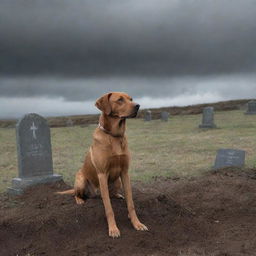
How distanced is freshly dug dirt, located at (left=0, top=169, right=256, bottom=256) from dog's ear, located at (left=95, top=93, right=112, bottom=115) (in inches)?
65.4

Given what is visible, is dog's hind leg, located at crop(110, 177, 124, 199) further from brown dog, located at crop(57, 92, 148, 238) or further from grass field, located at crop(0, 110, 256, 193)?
grass field, located at crop(0, 110, 256, 193)

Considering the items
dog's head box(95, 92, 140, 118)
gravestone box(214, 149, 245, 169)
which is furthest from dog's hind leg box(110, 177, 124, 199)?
gravestone box(214, 149, 245, 169)

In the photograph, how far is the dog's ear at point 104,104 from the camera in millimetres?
5910

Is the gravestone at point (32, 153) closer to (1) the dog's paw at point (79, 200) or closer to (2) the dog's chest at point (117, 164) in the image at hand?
(1) the dog's paw at point (79, 200)

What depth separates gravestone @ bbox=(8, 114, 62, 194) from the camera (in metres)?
9.50

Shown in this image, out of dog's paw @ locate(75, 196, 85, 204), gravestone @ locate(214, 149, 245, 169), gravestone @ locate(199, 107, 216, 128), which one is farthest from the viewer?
gravestone @ locate(199, 107, 216, 128)

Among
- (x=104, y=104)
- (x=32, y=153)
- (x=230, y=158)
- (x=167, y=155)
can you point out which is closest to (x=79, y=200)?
(x=104, y=104)

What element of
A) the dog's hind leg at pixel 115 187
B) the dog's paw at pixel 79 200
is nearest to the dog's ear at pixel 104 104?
the dog's hind leg at pixel 115 187

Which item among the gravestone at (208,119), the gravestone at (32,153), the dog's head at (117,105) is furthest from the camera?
the gravestone at (208,119)

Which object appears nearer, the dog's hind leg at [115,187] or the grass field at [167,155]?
the dog's hind leg at [115,187]

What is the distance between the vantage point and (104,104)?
592 cm

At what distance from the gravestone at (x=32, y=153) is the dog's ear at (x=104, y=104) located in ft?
13.1

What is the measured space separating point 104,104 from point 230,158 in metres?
6.59

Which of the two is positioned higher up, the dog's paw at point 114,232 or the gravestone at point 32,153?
the gravestone at point 32,153
